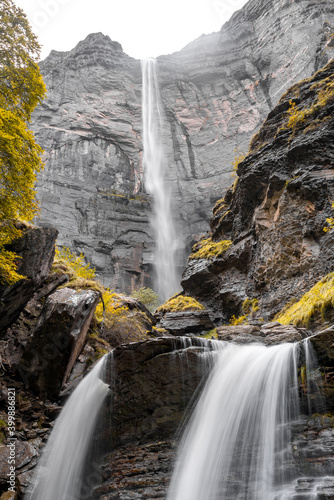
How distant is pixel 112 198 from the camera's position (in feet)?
130

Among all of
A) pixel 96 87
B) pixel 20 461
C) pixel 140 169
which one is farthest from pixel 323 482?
pixel 96 87

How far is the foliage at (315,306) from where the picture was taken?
8891mm

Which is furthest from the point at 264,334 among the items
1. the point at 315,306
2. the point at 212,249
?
the point at 212,249

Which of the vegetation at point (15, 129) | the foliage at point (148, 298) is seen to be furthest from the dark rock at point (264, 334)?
the foliage at point (148, 298)

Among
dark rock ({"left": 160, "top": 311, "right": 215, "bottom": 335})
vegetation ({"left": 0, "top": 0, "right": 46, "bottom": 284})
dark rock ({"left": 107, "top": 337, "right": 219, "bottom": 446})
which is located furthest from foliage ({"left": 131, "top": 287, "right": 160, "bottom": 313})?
dark rock ({"left": 107, "top": 337, "right": 219, "bottom": 446})

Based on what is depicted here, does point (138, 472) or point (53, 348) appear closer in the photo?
point (138, 472)

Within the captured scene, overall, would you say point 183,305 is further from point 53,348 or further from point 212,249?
point 53,348

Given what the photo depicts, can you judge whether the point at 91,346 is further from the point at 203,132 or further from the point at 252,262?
the point at 203,132

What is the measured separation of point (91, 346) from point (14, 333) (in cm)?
263

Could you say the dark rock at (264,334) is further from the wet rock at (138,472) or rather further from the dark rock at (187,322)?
the dark rock at (187,322)

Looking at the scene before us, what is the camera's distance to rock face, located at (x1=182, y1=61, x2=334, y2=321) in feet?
41.0

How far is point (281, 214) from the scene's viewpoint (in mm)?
13844

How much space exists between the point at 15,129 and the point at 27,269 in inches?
140

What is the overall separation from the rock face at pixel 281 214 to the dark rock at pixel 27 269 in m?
8.77
